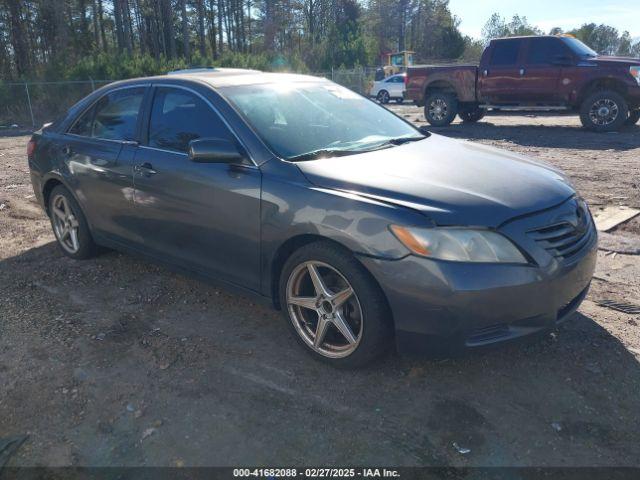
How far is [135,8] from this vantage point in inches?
1639

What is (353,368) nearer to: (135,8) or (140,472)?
(140,472)

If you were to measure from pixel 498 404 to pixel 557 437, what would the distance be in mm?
336

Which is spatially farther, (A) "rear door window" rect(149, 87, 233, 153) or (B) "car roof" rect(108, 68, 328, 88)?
(B) "car roof" rect(108, 68, 328, 88)

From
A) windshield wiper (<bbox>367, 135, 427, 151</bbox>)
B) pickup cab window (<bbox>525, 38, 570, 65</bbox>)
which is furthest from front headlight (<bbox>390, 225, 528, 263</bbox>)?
pickup cab window (<bbox>525, 38, 570, 65</bbox>)

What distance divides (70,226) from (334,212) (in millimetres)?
3235

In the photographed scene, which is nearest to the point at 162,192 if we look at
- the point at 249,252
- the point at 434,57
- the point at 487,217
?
the point at 249,252

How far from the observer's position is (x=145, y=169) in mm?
3986

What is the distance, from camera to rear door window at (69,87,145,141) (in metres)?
4.28

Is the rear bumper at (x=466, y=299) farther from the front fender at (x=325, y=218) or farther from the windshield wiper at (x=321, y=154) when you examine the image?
the windshield wiper at (x=321, y=154)

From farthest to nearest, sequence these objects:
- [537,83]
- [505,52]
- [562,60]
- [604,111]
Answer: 1. [505,52]
2. [537,83]
3. [562,60]
4. [604,111]

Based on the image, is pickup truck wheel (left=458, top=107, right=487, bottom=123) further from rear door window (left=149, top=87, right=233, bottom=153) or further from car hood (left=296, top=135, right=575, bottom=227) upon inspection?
rear door window (left=149, top=87, right=233, bottom=153)

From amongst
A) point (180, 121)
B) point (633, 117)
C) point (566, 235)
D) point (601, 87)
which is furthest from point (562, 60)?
point (180, 121)

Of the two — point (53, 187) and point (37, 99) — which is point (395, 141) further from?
point (37, 99)

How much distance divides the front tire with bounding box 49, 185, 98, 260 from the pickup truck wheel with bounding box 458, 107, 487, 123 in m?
12.4
